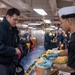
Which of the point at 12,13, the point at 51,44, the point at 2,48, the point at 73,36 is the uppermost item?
the point at 12,13

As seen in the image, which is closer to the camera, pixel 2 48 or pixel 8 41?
pixel 2 48

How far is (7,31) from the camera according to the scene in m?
2.82

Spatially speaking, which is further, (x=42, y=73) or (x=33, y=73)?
(x=33, y=73)

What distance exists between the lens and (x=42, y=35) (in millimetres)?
23219

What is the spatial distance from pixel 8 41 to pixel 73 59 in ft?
4.37

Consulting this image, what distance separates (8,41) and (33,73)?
0.68 meters

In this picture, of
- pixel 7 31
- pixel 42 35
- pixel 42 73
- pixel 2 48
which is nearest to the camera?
pixel 42 73

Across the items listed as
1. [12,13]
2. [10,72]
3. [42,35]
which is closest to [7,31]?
[12,13]

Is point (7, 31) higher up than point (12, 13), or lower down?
lower down

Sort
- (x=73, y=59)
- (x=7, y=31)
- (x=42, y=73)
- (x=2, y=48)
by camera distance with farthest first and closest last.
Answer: (x=7, y=31), (x=2, y=48), (x=42, y=73), (x=73, y=59)

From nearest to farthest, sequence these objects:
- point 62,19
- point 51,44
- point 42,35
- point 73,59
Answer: point 73,59 < point 62,19 < point 51,44 < point 42,35

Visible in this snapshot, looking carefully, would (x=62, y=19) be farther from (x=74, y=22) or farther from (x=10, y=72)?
(x=10, y=72)

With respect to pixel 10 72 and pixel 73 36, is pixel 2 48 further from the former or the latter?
pixel 73 36

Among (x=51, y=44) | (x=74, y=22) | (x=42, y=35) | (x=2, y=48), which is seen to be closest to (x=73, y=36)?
(x=74, y=22)
